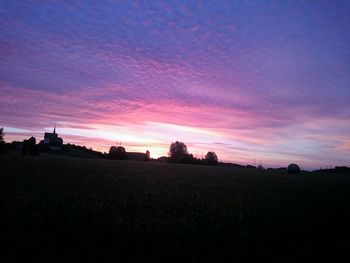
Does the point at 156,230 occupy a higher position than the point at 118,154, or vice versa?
the point at 118,154

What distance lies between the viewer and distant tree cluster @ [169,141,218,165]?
126500 mm

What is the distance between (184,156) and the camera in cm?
12788

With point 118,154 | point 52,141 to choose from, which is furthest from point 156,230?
point 52,141

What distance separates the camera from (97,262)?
243 inches

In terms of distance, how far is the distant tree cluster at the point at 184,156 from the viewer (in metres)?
126

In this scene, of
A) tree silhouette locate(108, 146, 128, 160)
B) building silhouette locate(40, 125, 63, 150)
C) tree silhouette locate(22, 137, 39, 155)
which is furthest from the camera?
building silhouette locate(40, 125, 63, 150)

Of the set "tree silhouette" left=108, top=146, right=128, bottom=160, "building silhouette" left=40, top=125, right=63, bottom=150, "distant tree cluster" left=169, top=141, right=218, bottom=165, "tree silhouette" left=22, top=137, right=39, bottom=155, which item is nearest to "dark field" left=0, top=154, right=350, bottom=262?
"tree silhouette" left=22, top=137, right=39, bottom=155

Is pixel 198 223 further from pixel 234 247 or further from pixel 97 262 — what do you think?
pixel 97 262

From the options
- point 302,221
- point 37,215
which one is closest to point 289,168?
point 302,221

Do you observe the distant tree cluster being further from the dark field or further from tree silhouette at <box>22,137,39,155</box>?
the dark field

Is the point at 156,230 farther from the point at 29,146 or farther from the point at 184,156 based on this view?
the point at 184,156

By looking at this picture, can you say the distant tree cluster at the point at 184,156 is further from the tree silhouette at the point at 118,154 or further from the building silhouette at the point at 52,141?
the building silhouette at the point at 52,141

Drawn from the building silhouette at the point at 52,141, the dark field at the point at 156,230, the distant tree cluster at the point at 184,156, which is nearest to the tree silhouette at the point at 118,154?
the distant tree cluster at the point at 184,156

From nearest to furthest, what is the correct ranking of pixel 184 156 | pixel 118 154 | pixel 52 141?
pixel 118 154
pixel 184 156
pixel 52 141
